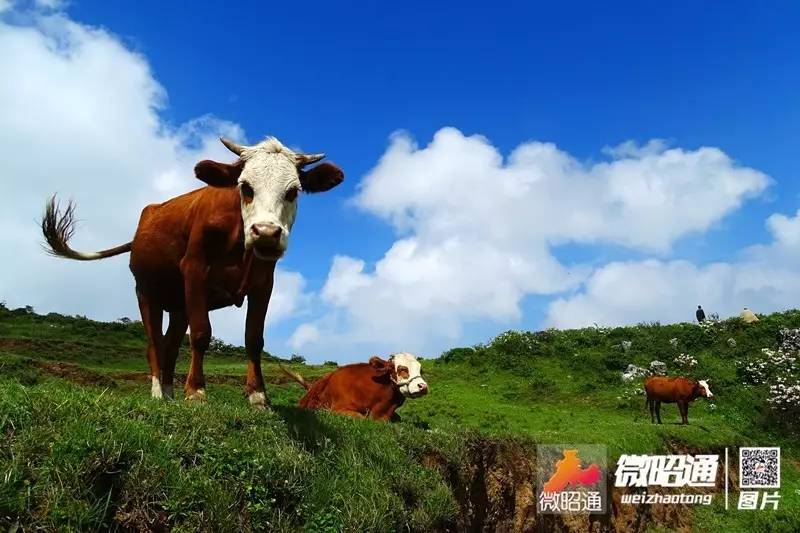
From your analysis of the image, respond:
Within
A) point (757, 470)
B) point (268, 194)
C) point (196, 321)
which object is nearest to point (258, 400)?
point (196, 321)

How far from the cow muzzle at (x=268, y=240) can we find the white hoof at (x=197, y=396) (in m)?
1.63

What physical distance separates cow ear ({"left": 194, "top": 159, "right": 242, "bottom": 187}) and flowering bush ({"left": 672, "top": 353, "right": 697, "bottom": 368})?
75.5 feet

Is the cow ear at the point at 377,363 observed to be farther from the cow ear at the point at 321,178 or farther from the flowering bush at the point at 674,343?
the flowering bush at the point at 674,343

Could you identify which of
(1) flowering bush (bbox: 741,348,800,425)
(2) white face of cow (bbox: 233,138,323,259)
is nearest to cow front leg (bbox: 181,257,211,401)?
(2) white face of cow (bbox: 233,138,323,259)

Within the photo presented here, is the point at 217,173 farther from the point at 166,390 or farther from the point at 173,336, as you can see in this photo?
the point at 166,390

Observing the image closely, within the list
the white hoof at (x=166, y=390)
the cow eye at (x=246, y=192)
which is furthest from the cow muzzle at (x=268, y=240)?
the white hoof at (x=166, y=390)

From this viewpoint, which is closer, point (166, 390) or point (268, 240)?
point (268, 240)

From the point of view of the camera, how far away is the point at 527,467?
362 inches

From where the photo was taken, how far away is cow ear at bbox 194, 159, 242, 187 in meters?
5.46

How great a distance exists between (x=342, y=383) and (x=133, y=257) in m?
5.14

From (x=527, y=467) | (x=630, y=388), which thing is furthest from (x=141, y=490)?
(x=630, y=388)

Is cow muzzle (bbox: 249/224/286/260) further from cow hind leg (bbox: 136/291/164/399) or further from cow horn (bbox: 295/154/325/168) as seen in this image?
cow hind leg (bbox: 136/291/164/399)

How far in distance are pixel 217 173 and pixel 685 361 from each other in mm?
23519

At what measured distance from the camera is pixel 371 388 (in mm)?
10867
